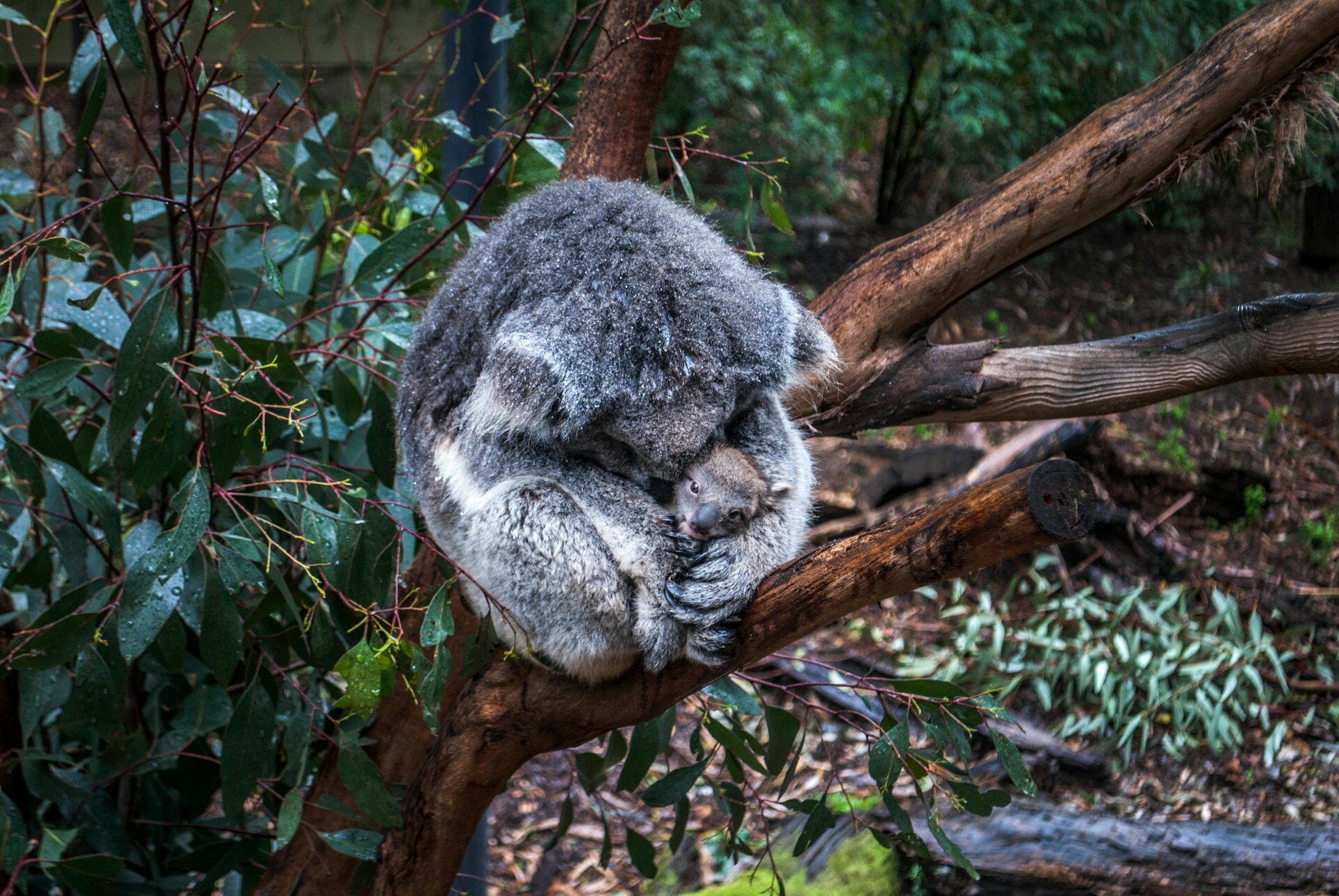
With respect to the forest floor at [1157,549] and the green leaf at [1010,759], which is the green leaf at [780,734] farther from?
the green leaf at [1010,759]

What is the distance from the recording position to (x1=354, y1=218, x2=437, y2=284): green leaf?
225 cm

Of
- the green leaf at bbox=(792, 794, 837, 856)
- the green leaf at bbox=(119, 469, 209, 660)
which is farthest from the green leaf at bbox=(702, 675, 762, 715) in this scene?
the green leaf at bbox=(119, 469, 209, 660)

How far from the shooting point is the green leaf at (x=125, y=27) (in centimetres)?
151

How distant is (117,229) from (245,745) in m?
1.05

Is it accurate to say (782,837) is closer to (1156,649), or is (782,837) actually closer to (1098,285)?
(1156,649)

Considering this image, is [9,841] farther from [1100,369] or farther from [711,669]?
[1100,369]

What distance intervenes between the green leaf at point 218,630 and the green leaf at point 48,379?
43 cm

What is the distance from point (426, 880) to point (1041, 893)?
1.64 m

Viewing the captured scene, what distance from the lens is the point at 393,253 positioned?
227cm

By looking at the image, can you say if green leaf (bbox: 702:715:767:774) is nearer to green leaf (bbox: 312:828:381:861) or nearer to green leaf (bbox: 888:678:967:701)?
green leaf (bbox: 888:678:967:701)

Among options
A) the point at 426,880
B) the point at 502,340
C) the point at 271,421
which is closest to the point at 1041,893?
the point at 426,880

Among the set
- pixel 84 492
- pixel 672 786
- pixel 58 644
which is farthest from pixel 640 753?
pixel 84 492

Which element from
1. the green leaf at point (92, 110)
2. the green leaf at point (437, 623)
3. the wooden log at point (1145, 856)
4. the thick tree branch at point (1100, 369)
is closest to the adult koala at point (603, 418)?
the green leaf at point (437, 623)

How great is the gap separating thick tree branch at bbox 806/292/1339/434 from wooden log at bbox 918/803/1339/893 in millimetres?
1197
